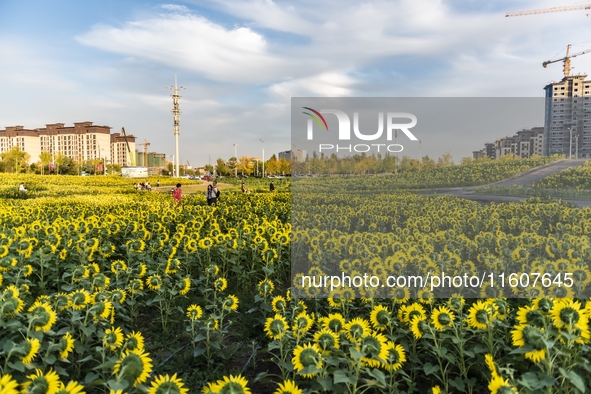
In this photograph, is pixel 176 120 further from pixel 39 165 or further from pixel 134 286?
pixel 134 286

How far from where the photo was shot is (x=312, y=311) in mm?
3709

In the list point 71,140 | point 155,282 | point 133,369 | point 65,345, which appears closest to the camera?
point 133,369

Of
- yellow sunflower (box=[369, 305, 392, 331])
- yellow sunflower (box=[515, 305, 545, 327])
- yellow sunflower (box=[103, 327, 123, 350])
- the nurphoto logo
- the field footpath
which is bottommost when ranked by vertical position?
yellow sunflower (box=[103, 327, 123, 350])

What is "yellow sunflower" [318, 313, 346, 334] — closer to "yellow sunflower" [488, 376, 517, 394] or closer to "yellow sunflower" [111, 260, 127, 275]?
"yellow sunflower" [488, 376, 517, 394]

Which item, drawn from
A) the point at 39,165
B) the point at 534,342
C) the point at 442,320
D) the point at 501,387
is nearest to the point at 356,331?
the point at 442,320

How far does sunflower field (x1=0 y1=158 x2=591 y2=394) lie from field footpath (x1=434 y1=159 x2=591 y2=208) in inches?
4.8

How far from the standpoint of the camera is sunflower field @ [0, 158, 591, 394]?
7.21ft

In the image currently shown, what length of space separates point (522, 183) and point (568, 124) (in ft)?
2.37

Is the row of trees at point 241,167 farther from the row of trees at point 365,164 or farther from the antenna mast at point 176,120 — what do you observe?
the row of trees at point 365,164

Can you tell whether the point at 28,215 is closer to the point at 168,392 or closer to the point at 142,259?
the point at 142,259

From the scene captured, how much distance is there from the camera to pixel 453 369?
8.95ft

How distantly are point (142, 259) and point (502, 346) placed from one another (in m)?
3.59

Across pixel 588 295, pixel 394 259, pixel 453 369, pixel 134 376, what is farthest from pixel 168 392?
pixel 588 295

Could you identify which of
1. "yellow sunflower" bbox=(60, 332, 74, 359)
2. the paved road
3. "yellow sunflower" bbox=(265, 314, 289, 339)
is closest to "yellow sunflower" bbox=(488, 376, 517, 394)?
"yellow sunflower" bbox=(265, 314, 289, 339)
